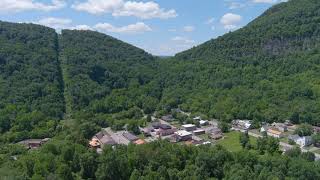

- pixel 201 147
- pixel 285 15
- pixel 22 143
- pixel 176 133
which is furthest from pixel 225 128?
pixel 285 15

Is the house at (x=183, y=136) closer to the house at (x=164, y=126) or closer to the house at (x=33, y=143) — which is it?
the house at (x=164, y=126)

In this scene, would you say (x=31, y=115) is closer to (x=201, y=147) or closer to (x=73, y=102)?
(x=73, y=102)

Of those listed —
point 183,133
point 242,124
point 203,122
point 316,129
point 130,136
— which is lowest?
point 130,136

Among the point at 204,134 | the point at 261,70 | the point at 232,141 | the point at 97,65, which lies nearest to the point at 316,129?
the point at 232,141

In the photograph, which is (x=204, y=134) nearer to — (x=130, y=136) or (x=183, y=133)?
(x=183, y=133)

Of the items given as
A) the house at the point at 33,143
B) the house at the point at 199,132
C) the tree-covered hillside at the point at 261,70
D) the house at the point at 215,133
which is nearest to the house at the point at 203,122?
the tree-covered hillside at the point at 261,70

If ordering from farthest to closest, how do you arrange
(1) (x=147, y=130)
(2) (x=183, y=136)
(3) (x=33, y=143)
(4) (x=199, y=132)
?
(1) (x=147, y=130), (4) (x=199, y=132), (2) (x=183, y=136), (3) (x=33, y=143)
